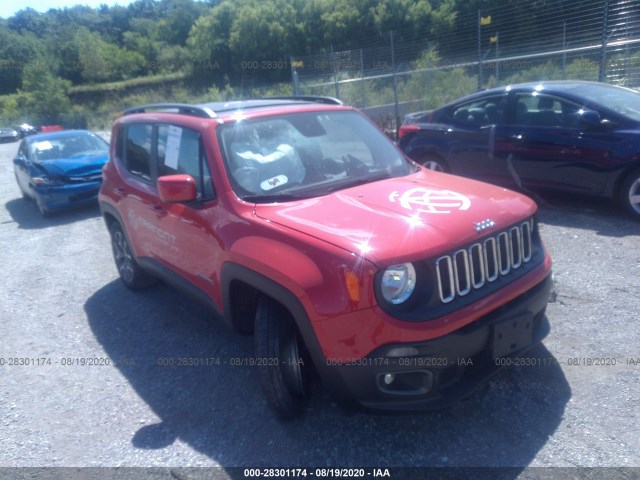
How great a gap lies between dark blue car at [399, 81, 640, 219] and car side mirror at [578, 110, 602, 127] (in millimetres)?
10

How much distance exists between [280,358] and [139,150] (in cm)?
269

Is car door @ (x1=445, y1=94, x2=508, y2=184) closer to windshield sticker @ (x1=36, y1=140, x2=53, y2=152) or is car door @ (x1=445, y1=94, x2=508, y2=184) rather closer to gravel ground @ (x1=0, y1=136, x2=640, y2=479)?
gravel ground @ (x1=0, y1=136, x2=640, y2=479)

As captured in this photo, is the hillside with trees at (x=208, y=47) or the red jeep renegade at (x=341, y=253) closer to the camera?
the red jeep renegade at (x=341, y=253)

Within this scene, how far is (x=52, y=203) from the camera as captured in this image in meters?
9.61

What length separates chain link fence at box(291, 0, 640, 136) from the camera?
12.6m

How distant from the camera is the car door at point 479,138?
7.02m

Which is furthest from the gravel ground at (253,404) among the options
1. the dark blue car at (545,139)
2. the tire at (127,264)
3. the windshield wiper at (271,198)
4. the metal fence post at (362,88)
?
the metal fence post at (362,88)

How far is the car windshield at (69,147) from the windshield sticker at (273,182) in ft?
25.8

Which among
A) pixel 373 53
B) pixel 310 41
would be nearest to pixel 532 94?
pixel 373 53

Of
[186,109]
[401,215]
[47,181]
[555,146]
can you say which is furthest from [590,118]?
[47,181]

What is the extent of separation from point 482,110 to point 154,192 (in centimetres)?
477

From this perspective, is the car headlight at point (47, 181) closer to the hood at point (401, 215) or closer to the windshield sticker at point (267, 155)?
the windshield sticker at point (267, 155)

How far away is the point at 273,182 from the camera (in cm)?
361

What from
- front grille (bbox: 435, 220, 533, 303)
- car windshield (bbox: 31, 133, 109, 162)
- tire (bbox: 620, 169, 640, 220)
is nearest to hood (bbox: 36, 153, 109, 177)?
car windshield (bbox: 31, 133, 109, 162)
